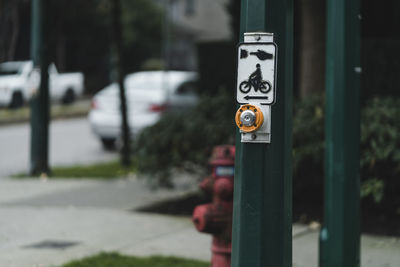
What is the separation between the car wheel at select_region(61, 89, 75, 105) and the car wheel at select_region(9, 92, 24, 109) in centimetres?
299

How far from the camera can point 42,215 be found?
930 cm

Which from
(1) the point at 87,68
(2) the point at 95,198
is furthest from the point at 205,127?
(1) the point at 87,68

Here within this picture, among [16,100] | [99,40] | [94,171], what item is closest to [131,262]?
[94,171]

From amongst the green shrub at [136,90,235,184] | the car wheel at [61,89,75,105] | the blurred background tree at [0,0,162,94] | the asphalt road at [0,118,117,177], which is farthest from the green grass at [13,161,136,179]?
the blurred background tree at [0,0,162,94]

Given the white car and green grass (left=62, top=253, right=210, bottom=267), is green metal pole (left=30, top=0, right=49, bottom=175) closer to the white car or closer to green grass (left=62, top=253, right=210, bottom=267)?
the white car

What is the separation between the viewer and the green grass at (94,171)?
12.9m

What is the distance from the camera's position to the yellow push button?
4.29 m

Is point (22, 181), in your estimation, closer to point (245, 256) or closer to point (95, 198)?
point (95, 198)

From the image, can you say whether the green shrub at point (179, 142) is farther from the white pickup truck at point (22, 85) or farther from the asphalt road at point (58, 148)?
the white pickup truck at point (22, 85)

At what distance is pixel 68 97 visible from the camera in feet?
107

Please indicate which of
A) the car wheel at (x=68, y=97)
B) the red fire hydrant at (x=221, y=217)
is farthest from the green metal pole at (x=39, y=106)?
the car wheel at (x=68, y=97)

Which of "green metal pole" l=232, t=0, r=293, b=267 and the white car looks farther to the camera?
the white car

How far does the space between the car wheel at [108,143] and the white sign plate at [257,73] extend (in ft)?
44.0

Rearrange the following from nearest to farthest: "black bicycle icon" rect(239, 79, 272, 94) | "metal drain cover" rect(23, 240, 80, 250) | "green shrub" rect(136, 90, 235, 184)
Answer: "black bicycle icon" rect(239, 79, 272, 94), "metal drain cover" rect(23, 240, 80, 250), "green shrub" rect(136, 90, 235, 184)
